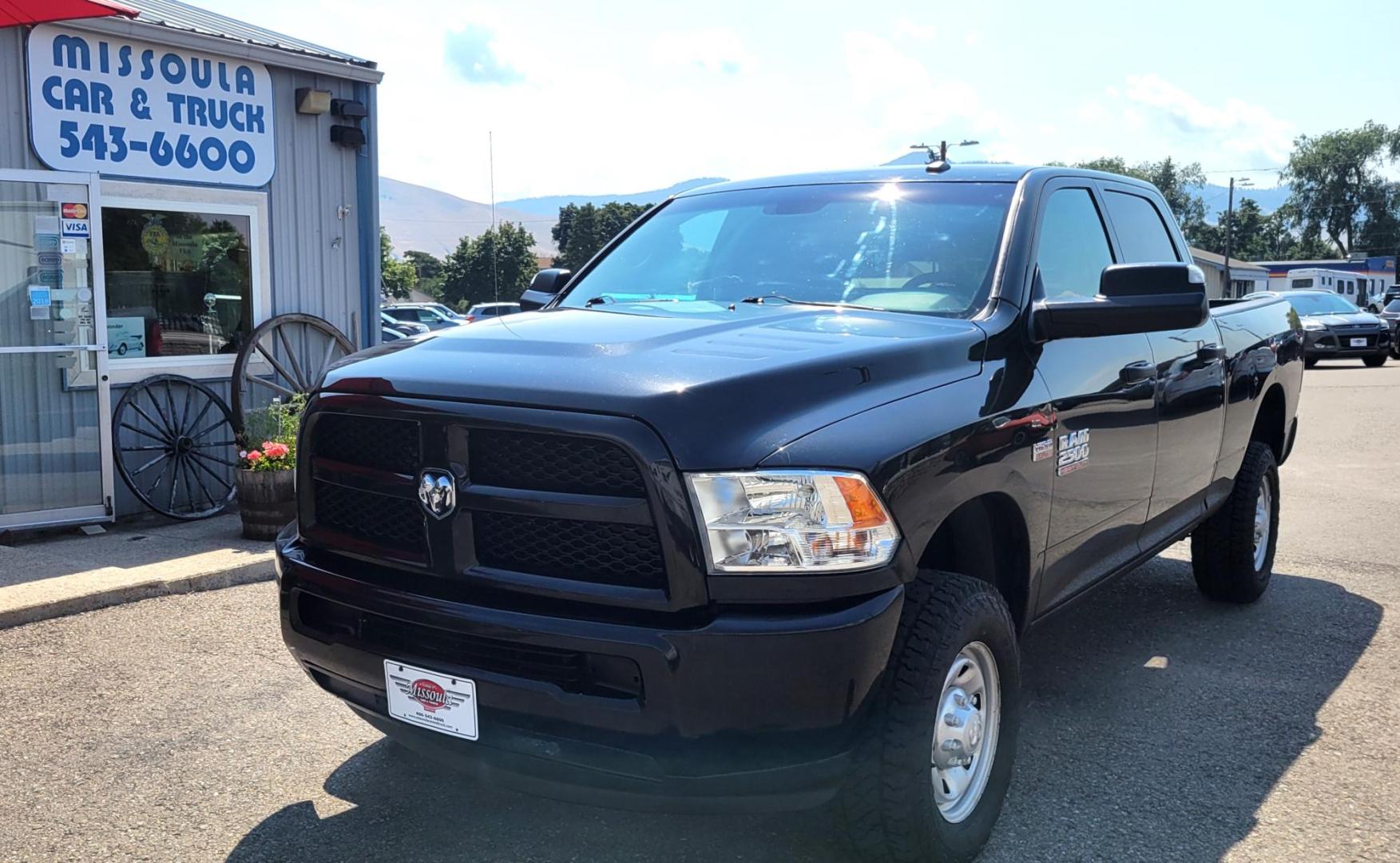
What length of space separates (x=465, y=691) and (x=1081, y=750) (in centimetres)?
221

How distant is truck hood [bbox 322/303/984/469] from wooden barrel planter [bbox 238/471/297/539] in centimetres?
381

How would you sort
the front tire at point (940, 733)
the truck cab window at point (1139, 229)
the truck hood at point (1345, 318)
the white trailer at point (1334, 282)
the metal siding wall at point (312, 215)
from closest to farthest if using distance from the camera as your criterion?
the front tire at point (940, 733), the truck cab window at point (1139, 229), the metal siding wall at point (312, 215), the truck hood at point (1345, 318), the white trailer at point (1334, 282)

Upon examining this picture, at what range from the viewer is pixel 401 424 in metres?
2.82

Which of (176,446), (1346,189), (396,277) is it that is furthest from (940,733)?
(1346,189)

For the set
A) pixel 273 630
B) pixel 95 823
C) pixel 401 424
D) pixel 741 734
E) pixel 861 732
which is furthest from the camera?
pixel 273 630

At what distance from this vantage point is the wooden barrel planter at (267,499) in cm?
674

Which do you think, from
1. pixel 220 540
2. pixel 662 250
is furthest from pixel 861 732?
pixel 220 540

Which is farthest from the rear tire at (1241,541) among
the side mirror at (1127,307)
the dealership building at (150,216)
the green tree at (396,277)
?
the green tree at (396,277)

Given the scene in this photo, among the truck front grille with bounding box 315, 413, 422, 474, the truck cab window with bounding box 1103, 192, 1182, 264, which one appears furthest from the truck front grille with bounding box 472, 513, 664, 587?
the truck cab window with bounding box 1103, 192, 1182, 264

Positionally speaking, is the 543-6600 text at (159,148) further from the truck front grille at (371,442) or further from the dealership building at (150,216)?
the truck front grille at (371,442)

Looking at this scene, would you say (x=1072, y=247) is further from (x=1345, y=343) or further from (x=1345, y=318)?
(x=1345, y=318)

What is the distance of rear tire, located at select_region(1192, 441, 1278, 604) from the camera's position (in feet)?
17.7

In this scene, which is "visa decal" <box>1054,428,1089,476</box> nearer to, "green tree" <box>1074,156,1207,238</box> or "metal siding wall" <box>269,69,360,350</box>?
"metal siding wall" <box>269,69,360,350</box>

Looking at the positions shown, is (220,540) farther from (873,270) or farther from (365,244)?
(873,270)
